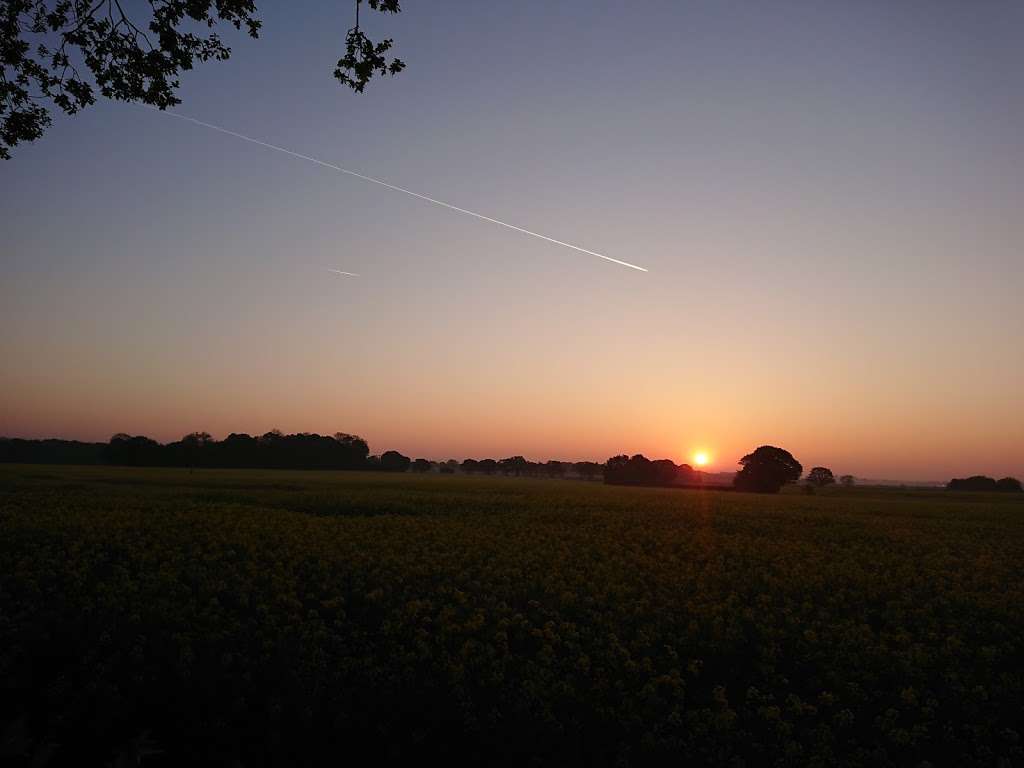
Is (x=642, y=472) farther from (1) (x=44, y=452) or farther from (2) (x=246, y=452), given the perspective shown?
(1) (x=44, y=452)

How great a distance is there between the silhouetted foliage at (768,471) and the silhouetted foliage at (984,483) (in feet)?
247

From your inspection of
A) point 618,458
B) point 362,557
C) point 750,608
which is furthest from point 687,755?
point 618,458

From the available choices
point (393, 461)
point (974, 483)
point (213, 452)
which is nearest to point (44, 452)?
point (213, 452)

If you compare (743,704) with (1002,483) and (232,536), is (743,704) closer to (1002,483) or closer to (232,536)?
(232,536)

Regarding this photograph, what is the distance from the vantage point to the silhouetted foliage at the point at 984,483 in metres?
147

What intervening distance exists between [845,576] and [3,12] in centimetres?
2640

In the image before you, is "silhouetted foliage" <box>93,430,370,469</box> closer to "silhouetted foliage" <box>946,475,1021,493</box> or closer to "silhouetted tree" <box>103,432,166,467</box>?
"silhouetted tree" <box>103,432,166,467</box>

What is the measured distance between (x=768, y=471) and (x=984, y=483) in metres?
87.0

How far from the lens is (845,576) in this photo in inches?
821

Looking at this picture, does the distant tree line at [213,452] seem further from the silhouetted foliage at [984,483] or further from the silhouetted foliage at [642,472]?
the silhouetted foliage at [984,483]

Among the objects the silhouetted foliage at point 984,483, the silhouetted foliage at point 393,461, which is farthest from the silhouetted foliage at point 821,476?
the silhouetted foliage at point 393,461

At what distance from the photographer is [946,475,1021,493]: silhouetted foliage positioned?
483 ft

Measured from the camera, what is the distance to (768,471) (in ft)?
343

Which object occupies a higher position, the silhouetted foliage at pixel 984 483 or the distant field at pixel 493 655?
the silhouetted foliage at pixel 984 483
